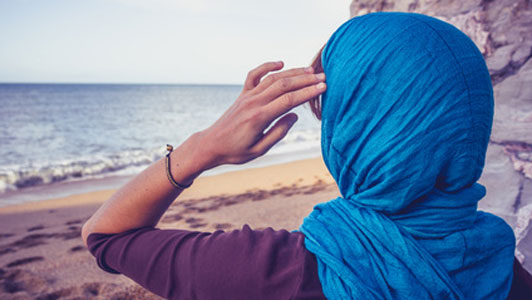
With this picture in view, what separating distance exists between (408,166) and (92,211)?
6.47 m

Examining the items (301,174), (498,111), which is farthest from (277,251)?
(301,174)

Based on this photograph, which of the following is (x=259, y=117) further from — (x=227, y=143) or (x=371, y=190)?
(x=371, y=190)

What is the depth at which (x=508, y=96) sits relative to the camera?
269 centimetres

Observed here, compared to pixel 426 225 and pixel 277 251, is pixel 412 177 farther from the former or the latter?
pixel 277 251

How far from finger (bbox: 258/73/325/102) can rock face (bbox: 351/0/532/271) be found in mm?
2129

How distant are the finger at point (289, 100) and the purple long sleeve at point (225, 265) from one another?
32cm

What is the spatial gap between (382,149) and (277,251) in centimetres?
38

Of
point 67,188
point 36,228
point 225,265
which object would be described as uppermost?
point 225,265

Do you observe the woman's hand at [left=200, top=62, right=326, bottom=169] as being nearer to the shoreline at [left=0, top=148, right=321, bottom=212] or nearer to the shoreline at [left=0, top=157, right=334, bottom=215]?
A: the shoreline at [left=0, top=157, right=334, bottom=215]

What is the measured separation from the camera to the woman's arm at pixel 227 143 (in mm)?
901

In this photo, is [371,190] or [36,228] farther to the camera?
[36,228]

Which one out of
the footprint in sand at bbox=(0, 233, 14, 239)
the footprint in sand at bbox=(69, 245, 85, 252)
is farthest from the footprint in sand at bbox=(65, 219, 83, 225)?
the footprint in sand at bbox=(69, 245, 85, 252)

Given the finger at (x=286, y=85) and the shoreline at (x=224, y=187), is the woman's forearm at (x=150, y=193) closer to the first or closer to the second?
the finger at (x=286, y=85)

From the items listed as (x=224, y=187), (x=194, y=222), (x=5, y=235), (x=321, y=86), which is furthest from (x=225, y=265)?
(x=224, y=187)
